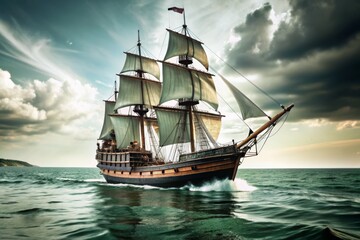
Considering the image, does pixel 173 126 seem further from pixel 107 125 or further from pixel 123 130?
pixel 107 125

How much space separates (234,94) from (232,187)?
37.8 feet

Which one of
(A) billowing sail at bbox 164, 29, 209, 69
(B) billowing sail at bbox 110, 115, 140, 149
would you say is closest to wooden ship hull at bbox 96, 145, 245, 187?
(B) billowing sail at bbox 110, 115, 140, 149

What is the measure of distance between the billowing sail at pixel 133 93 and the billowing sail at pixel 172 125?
12407 mm

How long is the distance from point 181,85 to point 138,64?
1844cm

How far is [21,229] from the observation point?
1267 cm

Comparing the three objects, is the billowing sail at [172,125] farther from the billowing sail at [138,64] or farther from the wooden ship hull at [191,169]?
the billowing sail at [138,64]

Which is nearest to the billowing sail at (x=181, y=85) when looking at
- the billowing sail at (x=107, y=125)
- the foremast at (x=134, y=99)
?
the foremast at (x=134, y=99)

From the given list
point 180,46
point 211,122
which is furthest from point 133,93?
point 211,122

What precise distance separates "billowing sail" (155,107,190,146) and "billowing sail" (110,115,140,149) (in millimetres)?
12373

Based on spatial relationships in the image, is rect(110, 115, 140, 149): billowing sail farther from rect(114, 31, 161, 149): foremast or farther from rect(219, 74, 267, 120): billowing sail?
rect(219, 74, 267, 120): billowing sail

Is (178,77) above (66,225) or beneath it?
above

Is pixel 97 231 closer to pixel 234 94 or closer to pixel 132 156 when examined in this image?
pixel 234 94

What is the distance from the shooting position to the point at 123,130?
53.0 metres

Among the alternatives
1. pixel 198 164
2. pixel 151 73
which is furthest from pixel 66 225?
pixel 151 73
